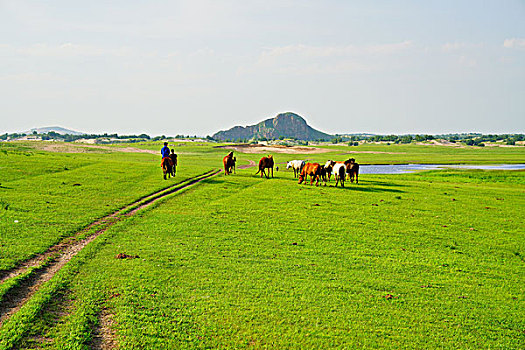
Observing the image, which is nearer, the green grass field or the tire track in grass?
the green grass field

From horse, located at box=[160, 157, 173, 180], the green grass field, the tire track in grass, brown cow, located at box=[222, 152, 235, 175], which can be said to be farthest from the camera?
brown cow, located at box=[222, 152, 235, 175]

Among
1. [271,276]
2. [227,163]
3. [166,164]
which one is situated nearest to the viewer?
[271,276]

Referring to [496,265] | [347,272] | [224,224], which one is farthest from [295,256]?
[496,265]

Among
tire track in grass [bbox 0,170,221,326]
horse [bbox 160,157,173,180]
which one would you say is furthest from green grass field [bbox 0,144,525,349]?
horse [bbox 160,157,173,180]

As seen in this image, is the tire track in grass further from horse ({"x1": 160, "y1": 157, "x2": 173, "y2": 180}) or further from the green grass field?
horse ({"x1": 160, "y1": 157, "x2": 173, "y2": 180})

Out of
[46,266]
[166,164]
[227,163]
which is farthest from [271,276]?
[227,163]

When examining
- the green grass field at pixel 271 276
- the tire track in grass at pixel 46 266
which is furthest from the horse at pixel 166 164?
the tire track in grass at pixel 46 266

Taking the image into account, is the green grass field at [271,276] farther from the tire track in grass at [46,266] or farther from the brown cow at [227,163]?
the brown cow at [227,163]

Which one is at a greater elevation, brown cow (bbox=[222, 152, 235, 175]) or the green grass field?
brown cow (bbox=[222, 152, 235, 175])

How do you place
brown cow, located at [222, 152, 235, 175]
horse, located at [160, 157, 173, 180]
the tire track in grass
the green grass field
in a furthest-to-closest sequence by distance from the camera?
brown cow, located at [222, 152, 235, 175] < horse, located at [160, 157, 173, 180] < the tire track in grass < the green grass field

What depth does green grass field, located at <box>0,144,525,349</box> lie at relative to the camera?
8148 millimetres

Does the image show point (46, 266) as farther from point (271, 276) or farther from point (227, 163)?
point (227, 163)

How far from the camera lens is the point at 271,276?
11.2m

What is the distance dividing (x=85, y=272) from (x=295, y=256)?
7.54 m
